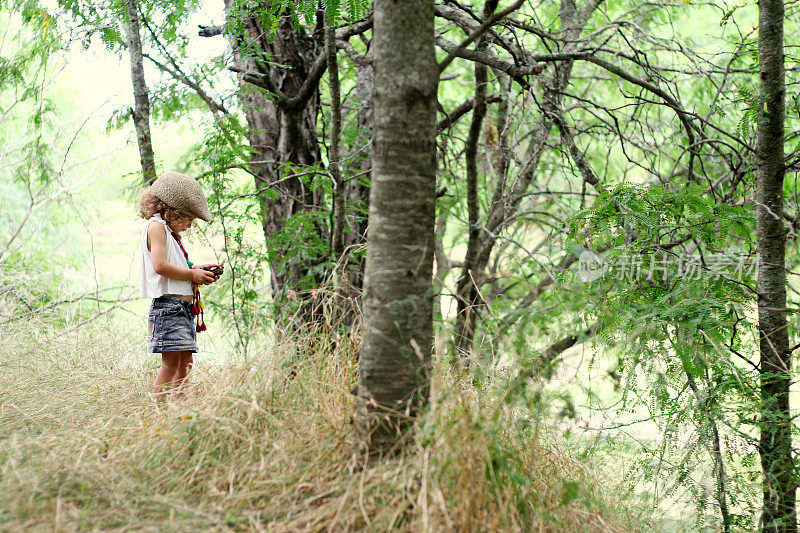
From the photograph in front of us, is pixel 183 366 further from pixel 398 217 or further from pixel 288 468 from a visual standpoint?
pixel 398 217

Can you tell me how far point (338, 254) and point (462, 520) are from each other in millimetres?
2304

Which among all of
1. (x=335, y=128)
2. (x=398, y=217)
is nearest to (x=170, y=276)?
(x=335, y=128)

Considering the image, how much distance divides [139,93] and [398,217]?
2922mm

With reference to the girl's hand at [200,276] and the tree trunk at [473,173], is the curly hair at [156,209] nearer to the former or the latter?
the girl's hand at [200,276]

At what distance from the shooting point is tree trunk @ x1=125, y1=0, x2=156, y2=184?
13.8 feet

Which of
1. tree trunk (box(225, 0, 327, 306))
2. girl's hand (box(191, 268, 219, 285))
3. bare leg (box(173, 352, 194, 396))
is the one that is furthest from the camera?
tree trunk (box(225, 0, 327, 306))

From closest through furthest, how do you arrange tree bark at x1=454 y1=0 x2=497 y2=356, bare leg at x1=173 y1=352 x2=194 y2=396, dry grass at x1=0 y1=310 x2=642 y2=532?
dry grass at x1=0 y1=310 x2=642 y2=532 → bare leg at x1=173 y1=352 x2=194 y2=396 → tree bark at x1=454 y1=0 x2=497 y2=356

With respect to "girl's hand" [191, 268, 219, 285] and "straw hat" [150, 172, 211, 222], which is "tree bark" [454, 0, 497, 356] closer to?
"girl's hand" [191, 268, 219, 285]

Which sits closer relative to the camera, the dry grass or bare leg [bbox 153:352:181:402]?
the dry grass

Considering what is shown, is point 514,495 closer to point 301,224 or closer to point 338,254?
point 338,254

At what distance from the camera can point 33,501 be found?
193 centimetres

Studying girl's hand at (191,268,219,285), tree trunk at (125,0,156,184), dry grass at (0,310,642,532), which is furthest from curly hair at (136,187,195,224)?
dry grass at (0,310,642,532)

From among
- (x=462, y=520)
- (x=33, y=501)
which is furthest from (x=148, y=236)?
(x=462, y=520)

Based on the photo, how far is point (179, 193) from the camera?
3.43 metres
